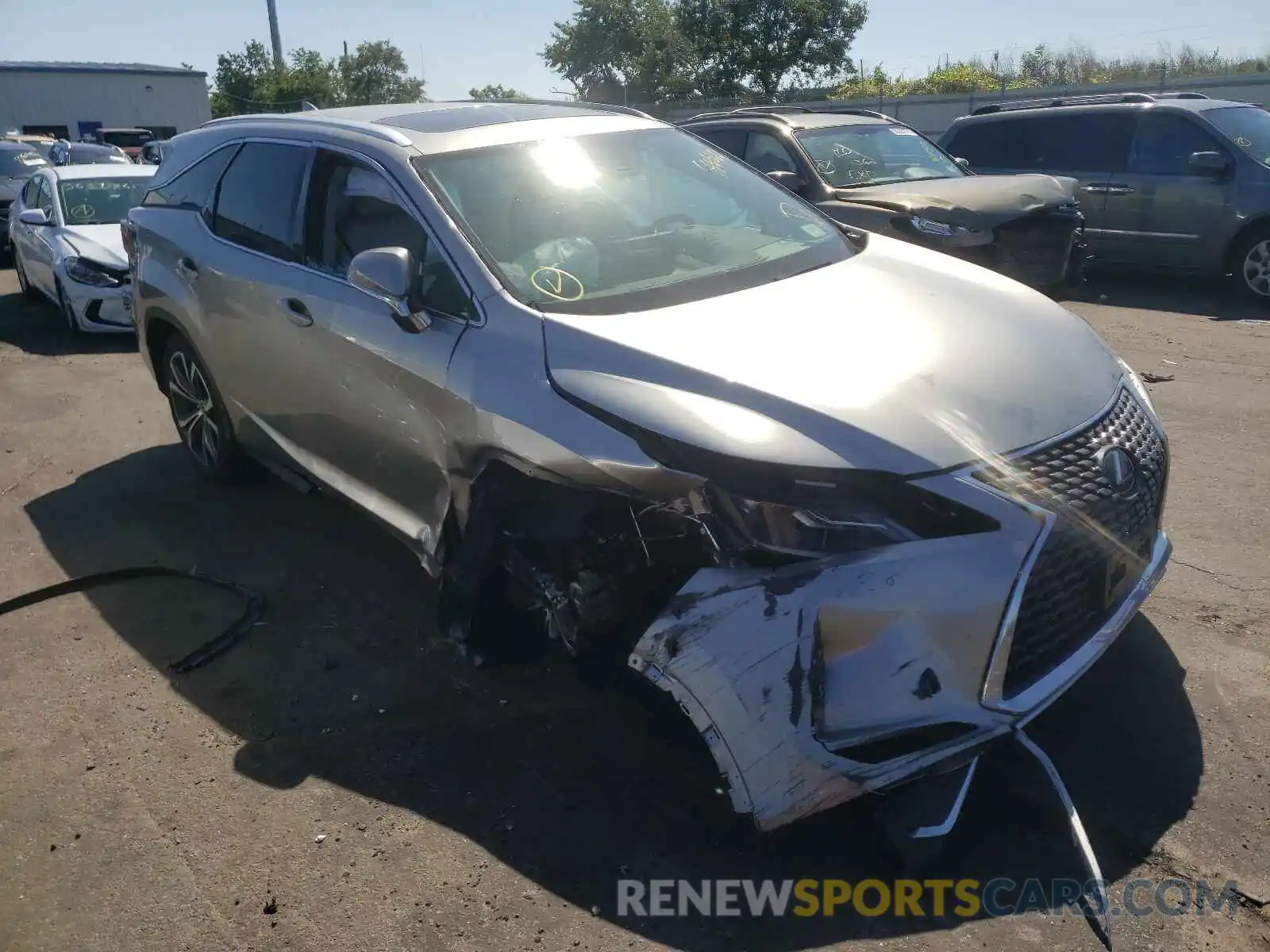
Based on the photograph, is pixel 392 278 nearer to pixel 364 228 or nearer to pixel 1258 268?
pixel 364 228

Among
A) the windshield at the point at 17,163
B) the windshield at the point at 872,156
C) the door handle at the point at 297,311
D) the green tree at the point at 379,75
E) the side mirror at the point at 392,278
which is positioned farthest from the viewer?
the green tree at the point at 379,75

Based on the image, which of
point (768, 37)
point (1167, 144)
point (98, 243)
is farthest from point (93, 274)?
point (768, 37)

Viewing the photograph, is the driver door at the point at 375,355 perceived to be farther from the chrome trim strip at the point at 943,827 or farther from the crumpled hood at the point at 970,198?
the crumpled hood at the point at 970,198

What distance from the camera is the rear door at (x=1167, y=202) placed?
9.84 meters

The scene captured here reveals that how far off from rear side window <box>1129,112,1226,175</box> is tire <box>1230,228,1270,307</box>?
2.79 feet

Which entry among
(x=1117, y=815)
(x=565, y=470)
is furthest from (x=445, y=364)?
(x=1117, y=815)

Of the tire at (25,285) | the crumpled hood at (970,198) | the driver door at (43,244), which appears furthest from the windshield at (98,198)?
the crumpled hood at (970,198)

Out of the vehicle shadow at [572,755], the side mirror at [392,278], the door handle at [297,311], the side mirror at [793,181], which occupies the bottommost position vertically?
the vehicle shadow at [572,755]

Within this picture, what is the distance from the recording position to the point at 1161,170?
10.2 m

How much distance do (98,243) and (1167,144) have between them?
33.1ft

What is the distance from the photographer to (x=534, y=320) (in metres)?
3.33

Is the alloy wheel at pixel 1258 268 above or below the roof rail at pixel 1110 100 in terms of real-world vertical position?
below

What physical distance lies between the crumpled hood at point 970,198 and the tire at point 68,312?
275 inches

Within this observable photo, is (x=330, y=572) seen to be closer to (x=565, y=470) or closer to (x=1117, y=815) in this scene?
(x=565, y=470)
